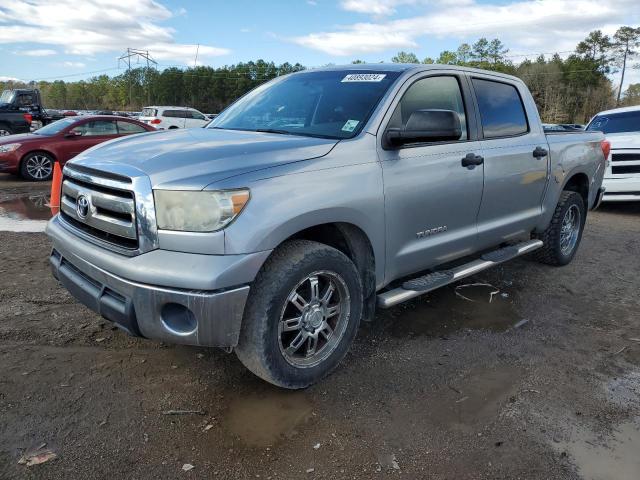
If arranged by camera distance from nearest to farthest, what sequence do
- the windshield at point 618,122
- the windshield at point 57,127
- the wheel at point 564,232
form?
the wheel at point 564,232, the windshield at point 618,122, the windshield at point 57,127

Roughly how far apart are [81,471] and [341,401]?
135 cm

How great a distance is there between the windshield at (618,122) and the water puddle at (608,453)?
332 inches

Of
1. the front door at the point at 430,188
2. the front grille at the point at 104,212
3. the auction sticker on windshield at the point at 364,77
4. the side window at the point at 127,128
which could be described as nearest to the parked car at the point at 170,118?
the side window at the point at 127,128

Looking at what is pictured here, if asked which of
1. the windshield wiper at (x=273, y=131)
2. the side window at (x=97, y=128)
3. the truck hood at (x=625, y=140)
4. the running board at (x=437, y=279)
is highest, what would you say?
the side window at (x=97, y=128)

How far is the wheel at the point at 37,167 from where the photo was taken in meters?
10.9

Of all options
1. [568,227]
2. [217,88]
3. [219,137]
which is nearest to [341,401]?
[219,137]

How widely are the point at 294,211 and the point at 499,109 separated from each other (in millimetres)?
2604

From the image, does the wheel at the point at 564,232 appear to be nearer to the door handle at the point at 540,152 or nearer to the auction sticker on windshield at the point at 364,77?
the door handle at the point at 540,152

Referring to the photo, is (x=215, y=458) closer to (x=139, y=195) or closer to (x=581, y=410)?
(x=139, y=195)

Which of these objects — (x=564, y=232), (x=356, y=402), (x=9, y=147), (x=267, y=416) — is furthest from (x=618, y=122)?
(x=9, y=147)

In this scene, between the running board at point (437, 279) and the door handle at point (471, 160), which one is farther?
the door handle at point (471, 160)

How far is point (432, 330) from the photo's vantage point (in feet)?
12.9

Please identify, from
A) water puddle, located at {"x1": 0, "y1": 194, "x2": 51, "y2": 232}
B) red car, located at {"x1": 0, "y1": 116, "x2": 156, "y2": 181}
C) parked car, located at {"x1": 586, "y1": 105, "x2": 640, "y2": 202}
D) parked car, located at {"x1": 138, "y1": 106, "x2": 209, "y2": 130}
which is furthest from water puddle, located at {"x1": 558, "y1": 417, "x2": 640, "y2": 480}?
parked car, located at {"x1": 138, "y1": 106, "x2": 209, "y2": 130}

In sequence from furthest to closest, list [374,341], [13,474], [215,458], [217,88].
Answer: [217,88], [374,341], [215,458], [13,474]
